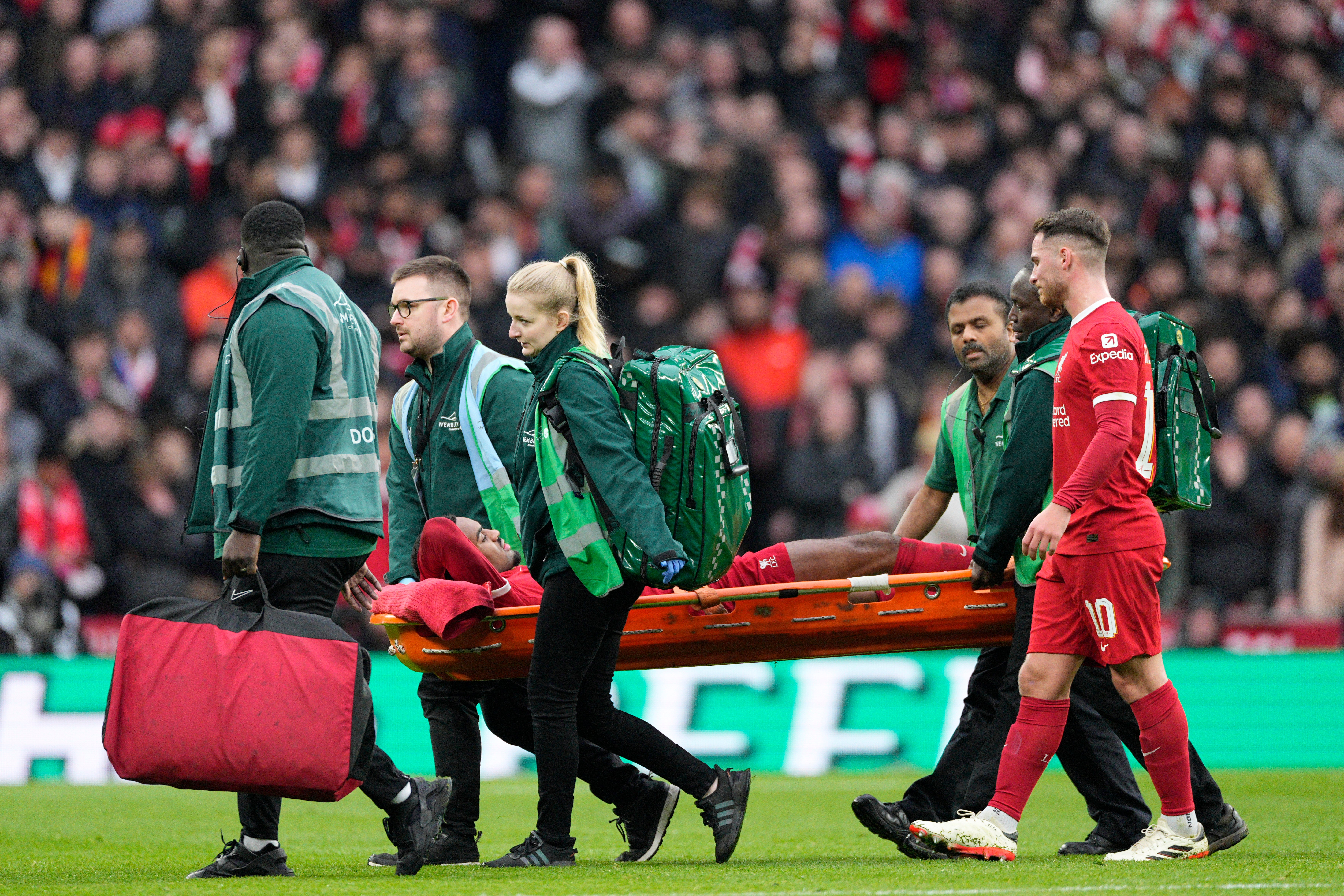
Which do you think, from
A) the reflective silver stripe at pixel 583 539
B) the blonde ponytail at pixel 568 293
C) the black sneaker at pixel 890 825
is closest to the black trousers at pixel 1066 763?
the black sneaker at pixel 890 825

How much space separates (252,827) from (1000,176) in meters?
11.6

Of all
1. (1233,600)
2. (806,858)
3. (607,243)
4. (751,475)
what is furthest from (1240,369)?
(806,858)

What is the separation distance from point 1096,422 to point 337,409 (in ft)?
8.81

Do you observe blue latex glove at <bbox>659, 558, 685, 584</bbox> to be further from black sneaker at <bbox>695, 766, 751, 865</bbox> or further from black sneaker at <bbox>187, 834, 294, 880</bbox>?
black sneaker at <bbox>187, 834, 294, 880</bbox>

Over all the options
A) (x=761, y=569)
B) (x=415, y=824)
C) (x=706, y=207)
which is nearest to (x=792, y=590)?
(x=761, y=569)

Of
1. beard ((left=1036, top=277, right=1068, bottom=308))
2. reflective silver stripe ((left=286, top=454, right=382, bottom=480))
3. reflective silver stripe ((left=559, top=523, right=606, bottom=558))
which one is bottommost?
reflective silver stripe ((left=559, top=523, right=606, bottom=558))

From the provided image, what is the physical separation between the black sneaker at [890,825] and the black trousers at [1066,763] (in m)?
0.17

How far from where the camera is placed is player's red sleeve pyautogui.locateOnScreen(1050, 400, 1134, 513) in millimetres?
5766

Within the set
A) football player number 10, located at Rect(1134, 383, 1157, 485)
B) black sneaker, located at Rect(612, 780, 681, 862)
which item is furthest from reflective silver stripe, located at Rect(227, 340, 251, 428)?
football player number 10, located at Rect(1134, 383, 1157, 485)

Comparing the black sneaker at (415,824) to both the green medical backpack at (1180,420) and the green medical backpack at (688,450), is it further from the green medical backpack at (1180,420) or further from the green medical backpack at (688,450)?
the green medical backpack at (1180,420)

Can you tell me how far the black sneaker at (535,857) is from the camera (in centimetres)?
609

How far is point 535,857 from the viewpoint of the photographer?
6.12m

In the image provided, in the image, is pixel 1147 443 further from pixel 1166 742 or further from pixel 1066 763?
pixel 1066 763

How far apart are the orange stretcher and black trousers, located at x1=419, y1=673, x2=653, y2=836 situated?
117mm
